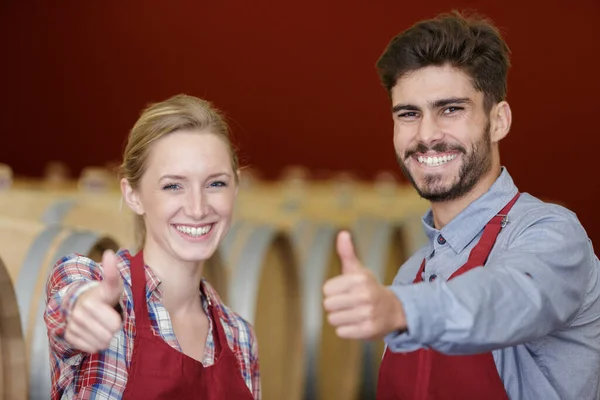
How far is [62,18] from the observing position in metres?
6.65

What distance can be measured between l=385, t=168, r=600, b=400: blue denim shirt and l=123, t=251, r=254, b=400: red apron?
45 cm

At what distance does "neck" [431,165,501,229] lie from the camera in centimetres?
165

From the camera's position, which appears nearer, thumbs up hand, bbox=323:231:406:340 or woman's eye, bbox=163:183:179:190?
thumbs up hand, bbox=323:231:406:340

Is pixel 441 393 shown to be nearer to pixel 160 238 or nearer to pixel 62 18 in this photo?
pixel 160 238

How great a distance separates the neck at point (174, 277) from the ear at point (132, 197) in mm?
76

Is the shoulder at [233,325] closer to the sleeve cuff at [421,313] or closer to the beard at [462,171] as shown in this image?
the beard at [462,171]

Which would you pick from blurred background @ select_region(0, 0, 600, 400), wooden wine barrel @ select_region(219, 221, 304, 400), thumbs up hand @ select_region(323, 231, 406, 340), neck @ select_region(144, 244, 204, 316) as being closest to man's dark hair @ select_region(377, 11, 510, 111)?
neck @ select_region(144, 244, 204, 316)

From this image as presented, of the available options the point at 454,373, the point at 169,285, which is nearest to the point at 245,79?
the point at 169,285

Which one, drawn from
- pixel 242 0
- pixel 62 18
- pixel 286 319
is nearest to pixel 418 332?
pixel 286 319

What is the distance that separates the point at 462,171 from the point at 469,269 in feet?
0.75

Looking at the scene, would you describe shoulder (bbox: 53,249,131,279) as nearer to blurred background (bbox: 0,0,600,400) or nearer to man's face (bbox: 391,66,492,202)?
man's face (bbox: 391,66,492,202)

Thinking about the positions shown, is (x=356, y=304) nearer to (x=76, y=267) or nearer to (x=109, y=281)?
(x=109, y=281)

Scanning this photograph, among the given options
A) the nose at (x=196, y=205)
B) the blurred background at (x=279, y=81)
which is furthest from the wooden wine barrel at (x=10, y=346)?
the blurred background at (x=279, y=81)

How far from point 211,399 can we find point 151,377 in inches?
6.2
